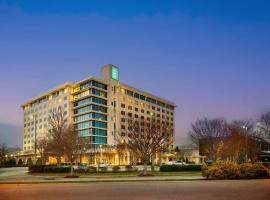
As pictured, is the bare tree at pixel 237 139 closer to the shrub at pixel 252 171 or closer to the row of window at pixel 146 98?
the shrub at pixel 252 171

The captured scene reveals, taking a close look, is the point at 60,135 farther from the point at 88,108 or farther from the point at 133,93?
the point at 133,93

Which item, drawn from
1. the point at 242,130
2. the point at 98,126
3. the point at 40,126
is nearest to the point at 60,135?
the point at 242,130

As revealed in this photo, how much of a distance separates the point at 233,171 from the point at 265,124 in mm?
47758

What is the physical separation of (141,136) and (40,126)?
406ft

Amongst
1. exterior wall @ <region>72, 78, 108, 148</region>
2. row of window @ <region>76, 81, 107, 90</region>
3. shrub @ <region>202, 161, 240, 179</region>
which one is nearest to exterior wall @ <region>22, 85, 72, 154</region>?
exterior wall @ <region>72, 78, 108, 148</region>

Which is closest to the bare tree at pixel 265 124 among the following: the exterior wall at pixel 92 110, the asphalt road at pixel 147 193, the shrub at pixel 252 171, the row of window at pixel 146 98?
the shrub at pixel 252 171

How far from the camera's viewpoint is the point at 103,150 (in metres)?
120

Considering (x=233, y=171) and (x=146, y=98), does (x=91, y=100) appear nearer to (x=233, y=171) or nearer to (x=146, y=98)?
(x=146, y=98)

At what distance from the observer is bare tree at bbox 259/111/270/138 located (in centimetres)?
7288

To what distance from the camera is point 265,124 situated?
74938mm

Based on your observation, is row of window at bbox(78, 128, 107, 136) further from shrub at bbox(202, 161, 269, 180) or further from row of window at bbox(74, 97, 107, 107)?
shrub at bbox(202, 161, 269, 180)

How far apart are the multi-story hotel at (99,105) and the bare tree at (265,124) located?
153ft

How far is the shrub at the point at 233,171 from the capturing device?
31188mm

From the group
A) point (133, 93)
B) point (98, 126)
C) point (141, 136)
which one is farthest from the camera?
point (133, 93)
